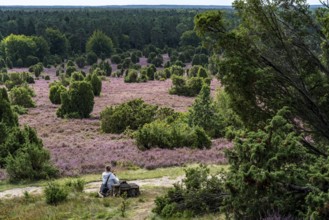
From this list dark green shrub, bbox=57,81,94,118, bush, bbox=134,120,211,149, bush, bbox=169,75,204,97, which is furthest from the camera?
bush, bbox=169,75,204,97

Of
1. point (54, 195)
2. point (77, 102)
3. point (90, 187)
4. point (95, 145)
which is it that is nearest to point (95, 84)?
point (77, 102)

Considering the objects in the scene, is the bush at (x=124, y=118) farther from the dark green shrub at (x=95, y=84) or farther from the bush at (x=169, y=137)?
the dark green shrub at (x=95, y=84)

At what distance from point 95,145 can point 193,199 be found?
15203 millimetres

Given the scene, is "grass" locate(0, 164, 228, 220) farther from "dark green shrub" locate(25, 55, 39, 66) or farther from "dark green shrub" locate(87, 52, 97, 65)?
"dark green shrub" locate(25, 55, 39, 66)

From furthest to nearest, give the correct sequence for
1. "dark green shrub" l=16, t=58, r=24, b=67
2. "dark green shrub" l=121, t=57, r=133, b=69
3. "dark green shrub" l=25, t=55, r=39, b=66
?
1. "dark green shrub" l=25, t=55, r=39, b=66
2. "dark green shrub" l=16, t=58, r=24, b=67
3. "dark green shrub" l=121, t=57, r=133, b=69

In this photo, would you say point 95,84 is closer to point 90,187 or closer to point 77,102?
point 77,102

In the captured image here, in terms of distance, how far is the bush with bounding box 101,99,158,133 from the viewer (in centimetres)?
3303

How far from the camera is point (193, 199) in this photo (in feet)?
39.7

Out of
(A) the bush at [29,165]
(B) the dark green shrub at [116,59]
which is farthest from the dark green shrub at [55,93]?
(B) the dark green shrub at [116,59]

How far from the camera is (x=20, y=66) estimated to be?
8875 cm

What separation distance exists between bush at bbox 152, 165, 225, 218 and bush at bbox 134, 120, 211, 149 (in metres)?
12.5

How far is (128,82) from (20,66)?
3119cm

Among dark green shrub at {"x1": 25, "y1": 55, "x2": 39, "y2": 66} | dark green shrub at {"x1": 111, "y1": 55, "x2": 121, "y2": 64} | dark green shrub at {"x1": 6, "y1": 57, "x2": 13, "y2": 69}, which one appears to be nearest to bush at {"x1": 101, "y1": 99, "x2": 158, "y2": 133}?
dark green shrub at {"x1": 111, "y1": 55, "x2": 121, "y2": 64}

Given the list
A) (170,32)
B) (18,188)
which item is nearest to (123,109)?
(18,188)
